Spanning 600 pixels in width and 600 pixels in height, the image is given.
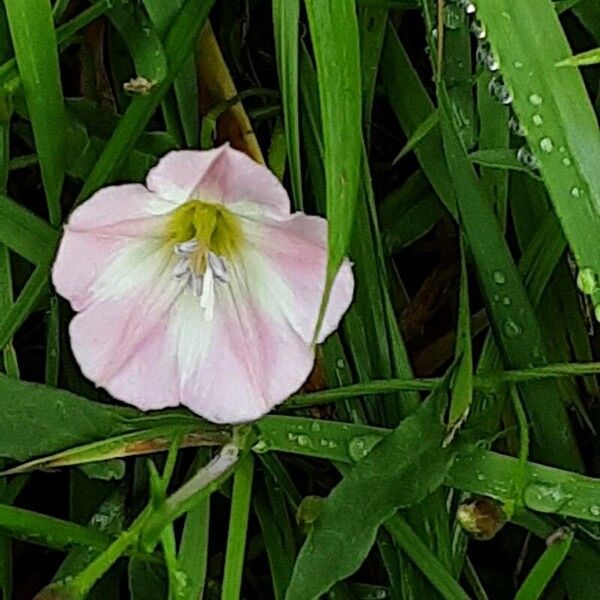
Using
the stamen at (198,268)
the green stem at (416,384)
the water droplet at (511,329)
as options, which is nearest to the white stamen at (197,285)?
the stamen at (198,268)

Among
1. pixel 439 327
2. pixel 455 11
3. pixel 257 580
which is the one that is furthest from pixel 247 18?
pixel 257 580

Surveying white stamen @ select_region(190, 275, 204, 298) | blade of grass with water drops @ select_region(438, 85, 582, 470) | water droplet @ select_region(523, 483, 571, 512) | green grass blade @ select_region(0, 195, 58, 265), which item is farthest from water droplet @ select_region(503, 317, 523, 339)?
green grass blade @ select_region(0, 195, 58, 265)

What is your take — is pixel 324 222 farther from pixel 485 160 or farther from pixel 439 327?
pixel 439 327

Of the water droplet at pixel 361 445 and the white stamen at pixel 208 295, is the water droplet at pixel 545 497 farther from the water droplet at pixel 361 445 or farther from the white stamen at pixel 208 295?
the white stamen at pixel 208 295

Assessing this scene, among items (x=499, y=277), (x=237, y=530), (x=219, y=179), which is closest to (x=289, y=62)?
(x=219, y=179)

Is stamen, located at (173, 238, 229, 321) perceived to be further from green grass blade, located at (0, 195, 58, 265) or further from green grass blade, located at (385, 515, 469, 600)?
green grass blade, located at (385, 515, 469, 600)

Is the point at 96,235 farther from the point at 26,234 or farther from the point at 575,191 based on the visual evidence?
the point at 575,191
